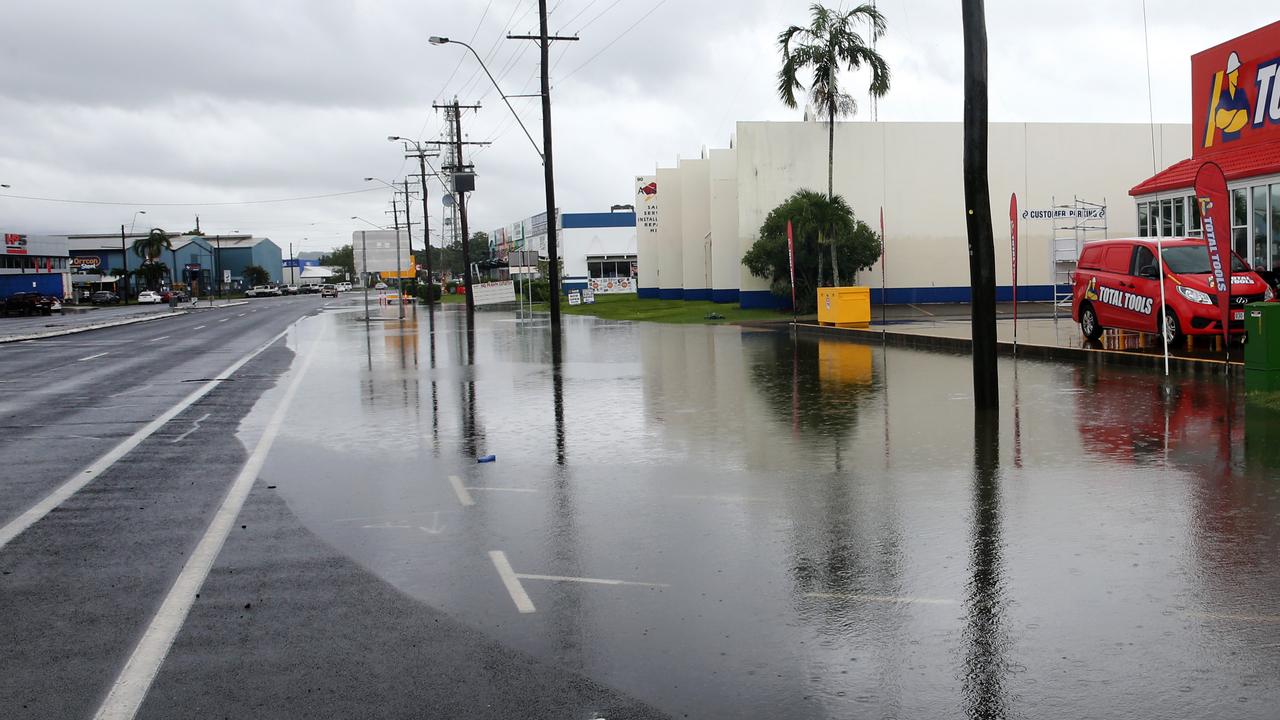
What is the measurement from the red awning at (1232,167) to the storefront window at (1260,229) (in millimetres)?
507

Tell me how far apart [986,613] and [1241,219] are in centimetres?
2332

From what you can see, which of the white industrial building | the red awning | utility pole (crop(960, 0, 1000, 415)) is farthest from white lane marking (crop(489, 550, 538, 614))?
the white industrial building

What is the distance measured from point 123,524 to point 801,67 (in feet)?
107

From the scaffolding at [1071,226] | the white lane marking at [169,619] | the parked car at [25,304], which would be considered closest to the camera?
the white lane marking at [169,619]

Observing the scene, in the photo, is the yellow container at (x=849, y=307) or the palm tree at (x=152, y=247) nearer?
the yellow container at (x=849, y=307)

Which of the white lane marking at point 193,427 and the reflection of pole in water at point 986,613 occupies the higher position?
the white lane marking at point 193,427

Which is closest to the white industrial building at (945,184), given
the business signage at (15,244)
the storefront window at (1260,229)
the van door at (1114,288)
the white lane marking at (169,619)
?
the storefront window at (1260,229)

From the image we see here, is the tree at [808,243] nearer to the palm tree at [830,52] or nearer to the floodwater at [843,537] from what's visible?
the palm tree at [830,52]

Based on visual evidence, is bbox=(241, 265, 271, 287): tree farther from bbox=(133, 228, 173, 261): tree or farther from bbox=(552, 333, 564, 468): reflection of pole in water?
bbox=(552, 333, 564, 468): reflection of pole in water

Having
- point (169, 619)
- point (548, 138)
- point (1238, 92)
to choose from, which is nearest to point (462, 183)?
point (548, 138)

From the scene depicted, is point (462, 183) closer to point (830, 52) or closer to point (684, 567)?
point (830, 52)

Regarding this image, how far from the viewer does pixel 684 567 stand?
668cm

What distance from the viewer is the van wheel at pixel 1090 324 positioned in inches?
858

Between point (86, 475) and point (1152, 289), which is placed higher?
point (1152, 289)
